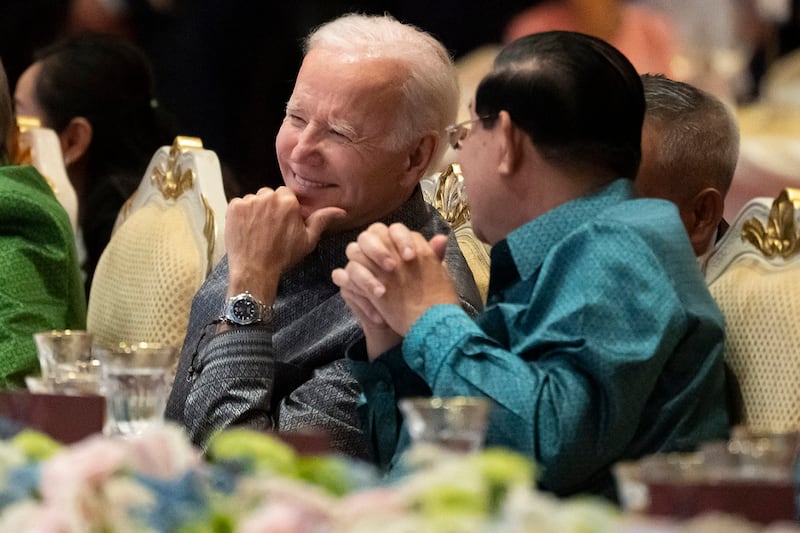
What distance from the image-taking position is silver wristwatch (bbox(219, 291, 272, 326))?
241 centimetres

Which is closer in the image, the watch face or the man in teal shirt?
the man in teal shirt

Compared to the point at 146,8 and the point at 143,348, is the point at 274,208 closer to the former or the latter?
the point at 143,348

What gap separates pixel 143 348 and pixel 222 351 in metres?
0.82

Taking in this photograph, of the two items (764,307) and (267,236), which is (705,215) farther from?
(267,236)

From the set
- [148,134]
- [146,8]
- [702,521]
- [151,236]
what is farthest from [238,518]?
[146,8]

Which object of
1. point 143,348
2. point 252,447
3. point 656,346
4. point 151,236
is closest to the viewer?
point 252,447

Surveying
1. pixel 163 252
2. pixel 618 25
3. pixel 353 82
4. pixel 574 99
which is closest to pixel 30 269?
pixel 163 252

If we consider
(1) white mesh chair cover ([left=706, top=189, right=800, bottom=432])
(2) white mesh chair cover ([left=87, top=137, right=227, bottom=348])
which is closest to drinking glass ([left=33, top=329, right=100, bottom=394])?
(1) white mesh chair cover ([left=706, top=189, right=800, bottom=432])

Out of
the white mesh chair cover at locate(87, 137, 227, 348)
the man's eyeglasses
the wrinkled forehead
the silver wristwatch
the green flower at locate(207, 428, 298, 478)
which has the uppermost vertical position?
the green flower at locate(207, 428, 298, 478)

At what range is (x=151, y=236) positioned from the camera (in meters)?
3.10

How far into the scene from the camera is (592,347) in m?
1.86

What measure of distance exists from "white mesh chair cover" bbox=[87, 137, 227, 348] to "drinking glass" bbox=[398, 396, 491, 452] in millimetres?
1698

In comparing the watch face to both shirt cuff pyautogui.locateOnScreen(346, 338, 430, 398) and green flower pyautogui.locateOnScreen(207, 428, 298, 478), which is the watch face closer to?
shirt cuff pyautogui.locateOnScreen(346, 338, 430, 398)

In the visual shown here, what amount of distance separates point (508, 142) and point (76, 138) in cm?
265
